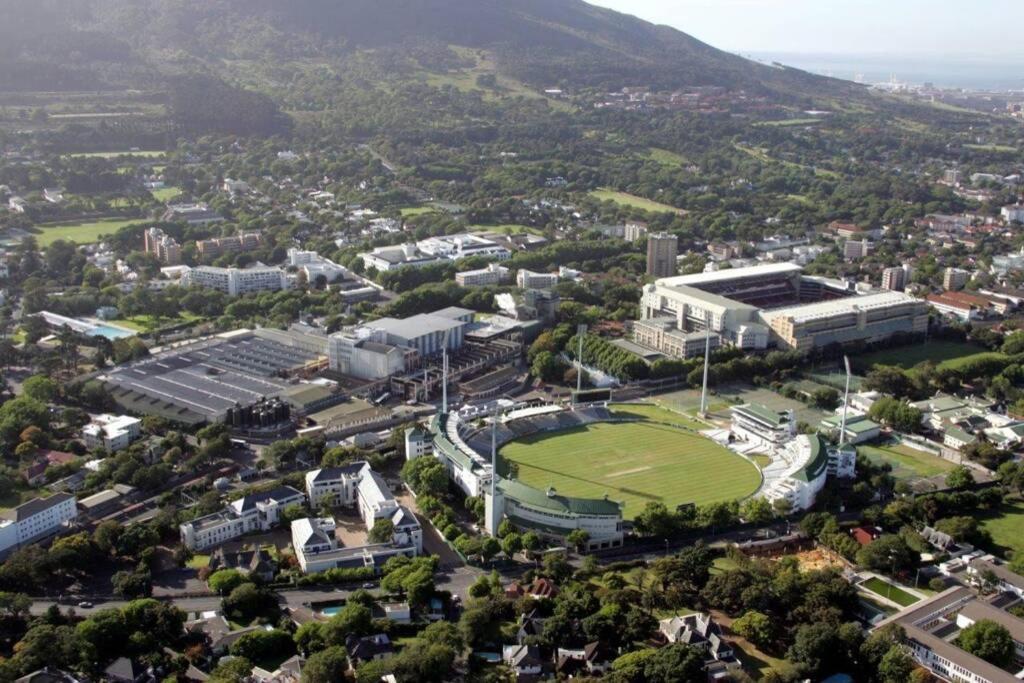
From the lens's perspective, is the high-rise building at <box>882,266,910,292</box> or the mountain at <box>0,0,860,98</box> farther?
the mountain at <box>0,0,860,98</box>

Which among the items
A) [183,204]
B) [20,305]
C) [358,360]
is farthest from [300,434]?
[183,204]

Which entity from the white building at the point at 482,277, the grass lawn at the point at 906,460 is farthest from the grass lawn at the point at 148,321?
the grass lawn at the point at 906,460

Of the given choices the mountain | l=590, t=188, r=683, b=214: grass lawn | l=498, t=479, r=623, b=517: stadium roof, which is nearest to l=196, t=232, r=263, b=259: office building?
l=590, t=188, r=683, b=214: grass lawn

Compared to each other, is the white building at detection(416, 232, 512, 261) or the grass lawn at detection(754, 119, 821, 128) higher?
the grass lawn at detection(754, 119, 821, 128)

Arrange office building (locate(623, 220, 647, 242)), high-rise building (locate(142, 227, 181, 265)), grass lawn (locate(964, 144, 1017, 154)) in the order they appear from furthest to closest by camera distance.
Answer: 1. grass lawn (locate(964, 144, 1017, 154))
2. office building (locate(623, 220, 647, 242))
3. high-rise building (locate(142, 227, 181, 265))

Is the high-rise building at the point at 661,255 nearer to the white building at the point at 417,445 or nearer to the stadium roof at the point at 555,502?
the white building at the point at 417,445

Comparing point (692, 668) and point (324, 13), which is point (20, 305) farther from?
point (324, 13)

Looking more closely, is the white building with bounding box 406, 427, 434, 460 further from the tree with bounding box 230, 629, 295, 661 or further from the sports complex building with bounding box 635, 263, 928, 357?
the sports complex building with bounding box 635, 263, 928, 357

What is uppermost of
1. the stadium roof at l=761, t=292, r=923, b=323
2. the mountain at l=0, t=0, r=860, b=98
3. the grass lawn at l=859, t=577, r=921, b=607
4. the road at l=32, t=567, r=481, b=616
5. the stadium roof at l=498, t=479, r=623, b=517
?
the mountain at l=0, t=0, r=860, b=98
